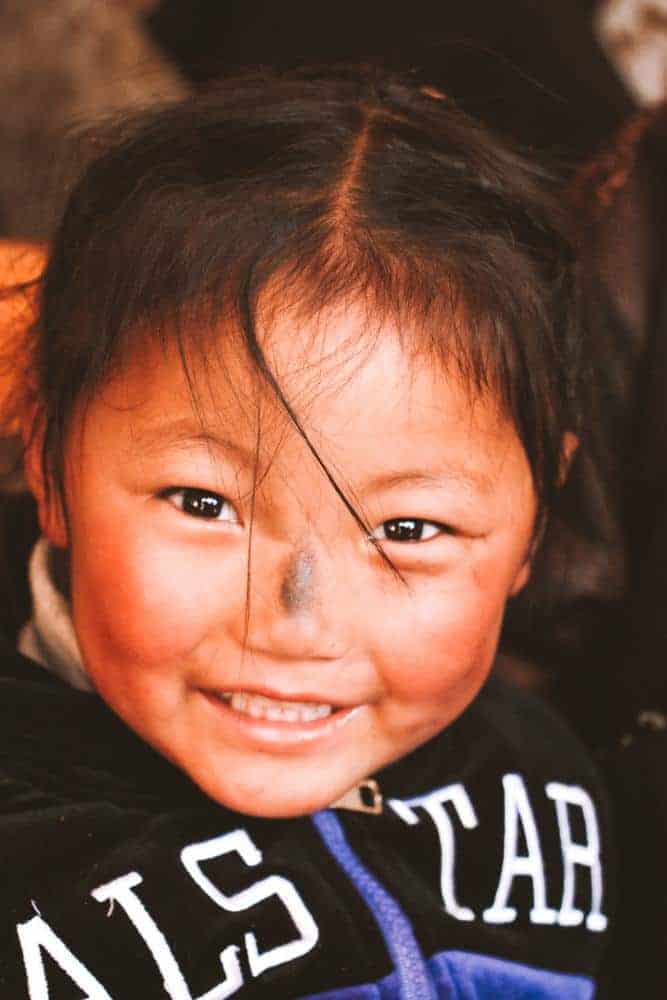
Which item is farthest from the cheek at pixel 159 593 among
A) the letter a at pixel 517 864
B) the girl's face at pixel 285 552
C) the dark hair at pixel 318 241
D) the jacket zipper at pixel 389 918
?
the letter a at pixel 517 864

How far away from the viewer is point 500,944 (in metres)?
1.03

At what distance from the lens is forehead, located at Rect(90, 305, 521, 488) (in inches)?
33.0

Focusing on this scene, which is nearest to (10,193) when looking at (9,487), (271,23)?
(271,23)

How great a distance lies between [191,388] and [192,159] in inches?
8.6

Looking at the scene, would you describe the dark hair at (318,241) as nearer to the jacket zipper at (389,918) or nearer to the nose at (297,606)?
the nose at (297,606)

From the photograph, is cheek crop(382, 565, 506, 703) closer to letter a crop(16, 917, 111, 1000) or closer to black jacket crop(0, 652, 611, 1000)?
black jacket crop(0, 652, 611, 1000)

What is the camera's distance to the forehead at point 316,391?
2.75ft

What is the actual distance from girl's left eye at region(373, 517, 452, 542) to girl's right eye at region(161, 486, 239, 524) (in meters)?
0.11

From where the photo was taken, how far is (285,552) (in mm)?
866

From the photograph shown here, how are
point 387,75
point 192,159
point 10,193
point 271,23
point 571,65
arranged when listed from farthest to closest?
point 10,193, point 271,23, point 571,65, point 387,75, point 192,159

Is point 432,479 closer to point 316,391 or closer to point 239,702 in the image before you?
point 316,391

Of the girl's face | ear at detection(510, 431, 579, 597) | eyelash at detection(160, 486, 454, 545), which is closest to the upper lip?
the girl's face

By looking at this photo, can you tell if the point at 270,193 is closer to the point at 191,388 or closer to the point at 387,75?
the point at 191,388

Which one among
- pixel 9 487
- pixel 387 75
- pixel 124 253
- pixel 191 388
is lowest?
pixel 9 487
